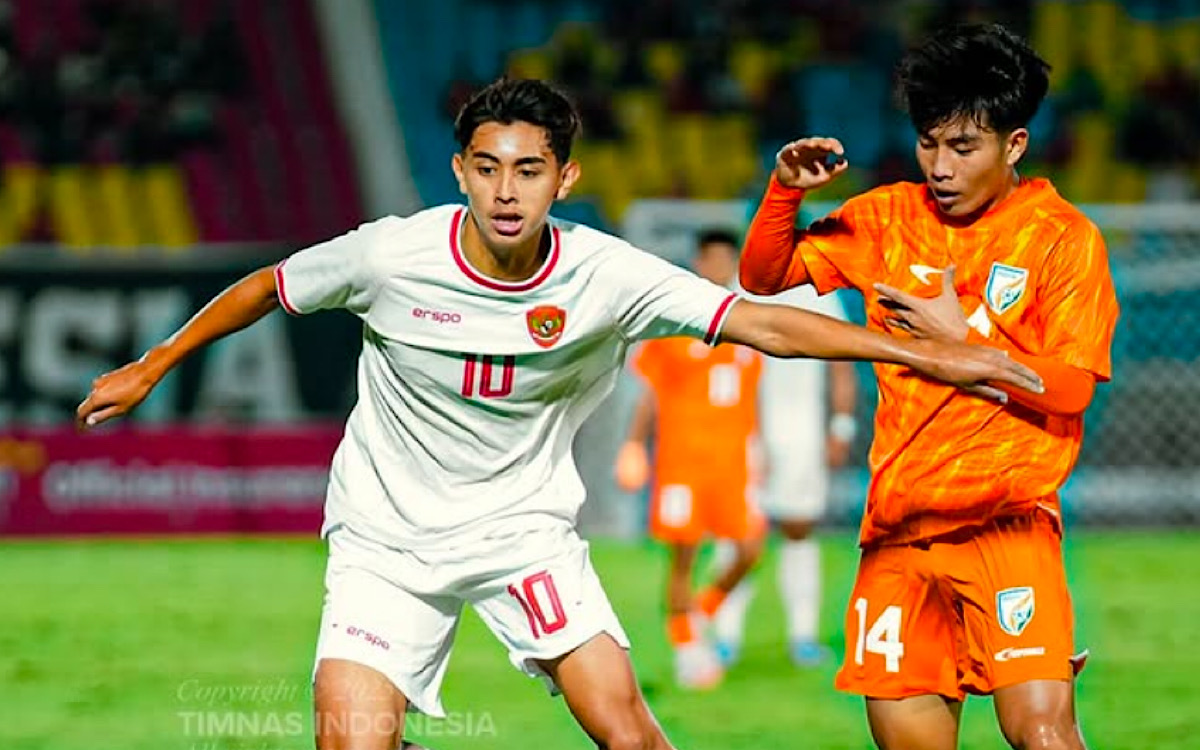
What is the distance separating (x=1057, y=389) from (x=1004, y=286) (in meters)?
0.34

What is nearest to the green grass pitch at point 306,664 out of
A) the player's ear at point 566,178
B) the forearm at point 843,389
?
the forearm at point 843,389

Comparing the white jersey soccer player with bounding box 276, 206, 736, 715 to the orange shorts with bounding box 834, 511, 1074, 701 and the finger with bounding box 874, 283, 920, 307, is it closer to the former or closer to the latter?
the finger with bounding box 874, 283, 920, 307

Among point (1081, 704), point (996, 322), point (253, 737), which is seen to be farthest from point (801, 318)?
point (1081, 704)

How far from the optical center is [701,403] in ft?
36.3

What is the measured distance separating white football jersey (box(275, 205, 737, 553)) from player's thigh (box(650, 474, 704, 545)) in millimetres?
4832

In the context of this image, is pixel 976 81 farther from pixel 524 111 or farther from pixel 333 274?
pixel 333 274

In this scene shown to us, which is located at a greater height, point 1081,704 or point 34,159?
point 34,159

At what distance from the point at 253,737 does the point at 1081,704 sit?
369 cm

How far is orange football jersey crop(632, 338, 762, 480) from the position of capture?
10.9 m

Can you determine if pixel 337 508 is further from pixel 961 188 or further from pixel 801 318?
pixel 961 188

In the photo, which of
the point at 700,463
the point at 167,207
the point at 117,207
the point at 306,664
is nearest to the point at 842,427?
the point at 700,463

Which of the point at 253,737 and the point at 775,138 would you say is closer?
the point at 253,737

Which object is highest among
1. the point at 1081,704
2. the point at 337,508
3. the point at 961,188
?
the point at 961,188

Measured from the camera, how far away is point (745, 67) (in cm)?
2348
